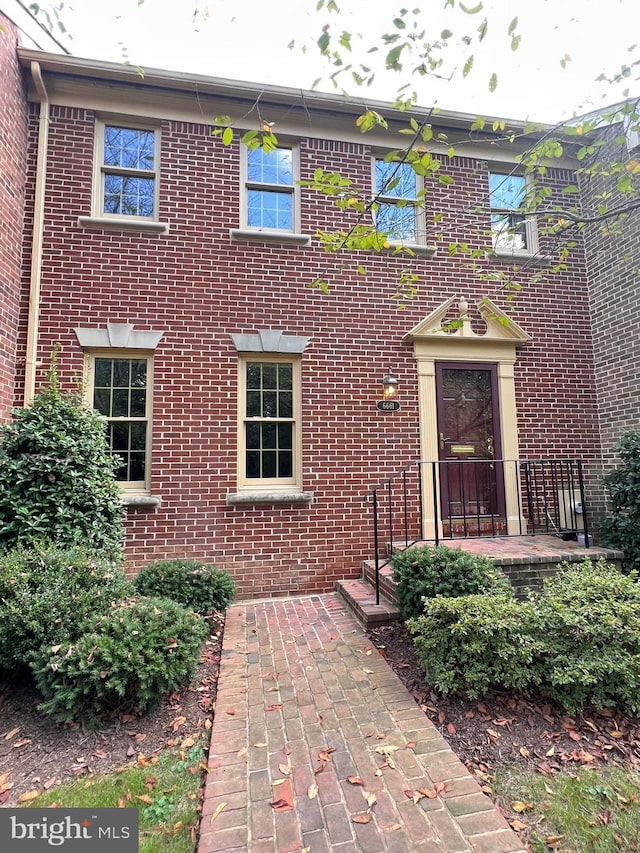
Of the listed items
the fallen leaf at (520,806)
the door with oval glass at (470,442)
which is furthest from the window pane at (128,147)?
Answer: the fallen leaf at (520,806)

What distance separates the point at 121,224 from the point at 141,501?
11.3 feet

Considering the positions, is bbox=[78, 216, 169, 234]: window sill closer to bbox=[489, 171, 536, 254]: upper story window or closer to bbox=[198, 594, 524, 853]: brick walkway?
bbox=[489, 171, 536, 254]: upper story window

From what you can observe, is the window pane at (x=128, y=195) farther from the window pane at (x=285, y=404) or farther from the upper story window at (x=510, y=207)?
the upper story window at (x=510, y=207)

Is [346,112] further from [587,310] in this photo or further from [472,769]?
[472,769]

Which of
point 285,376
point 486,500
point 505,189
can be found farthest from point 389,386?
point 505,189

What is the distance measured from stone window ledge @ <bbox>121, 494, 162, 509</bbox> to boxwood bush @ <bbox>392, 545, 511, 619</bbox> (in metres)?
2.92

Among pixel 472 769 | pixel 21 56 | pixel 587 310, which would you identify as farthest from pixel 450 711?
pixel 21 56

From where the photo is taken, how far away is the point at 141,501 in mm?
4836

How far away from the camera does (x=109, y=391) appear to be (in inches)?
202

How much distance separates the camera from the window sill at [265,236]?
5430mm

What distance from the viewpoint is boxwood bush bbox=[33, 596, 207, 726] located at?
2.60 m

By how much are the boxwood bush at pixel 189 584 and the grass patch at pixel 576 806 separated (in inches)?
115

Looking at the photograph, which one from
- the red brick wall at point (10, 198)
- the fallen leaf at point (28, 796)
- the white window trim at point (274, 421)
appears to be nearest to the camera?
the fallen leaf at point (28, 796)

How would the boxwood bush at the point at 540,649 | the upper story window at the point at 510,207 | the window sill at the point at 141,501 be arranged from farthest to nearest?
the upper story window at the point at 510,207 → the window sill at the point at 141,501 → the boxwood bush at the point at 540,649
